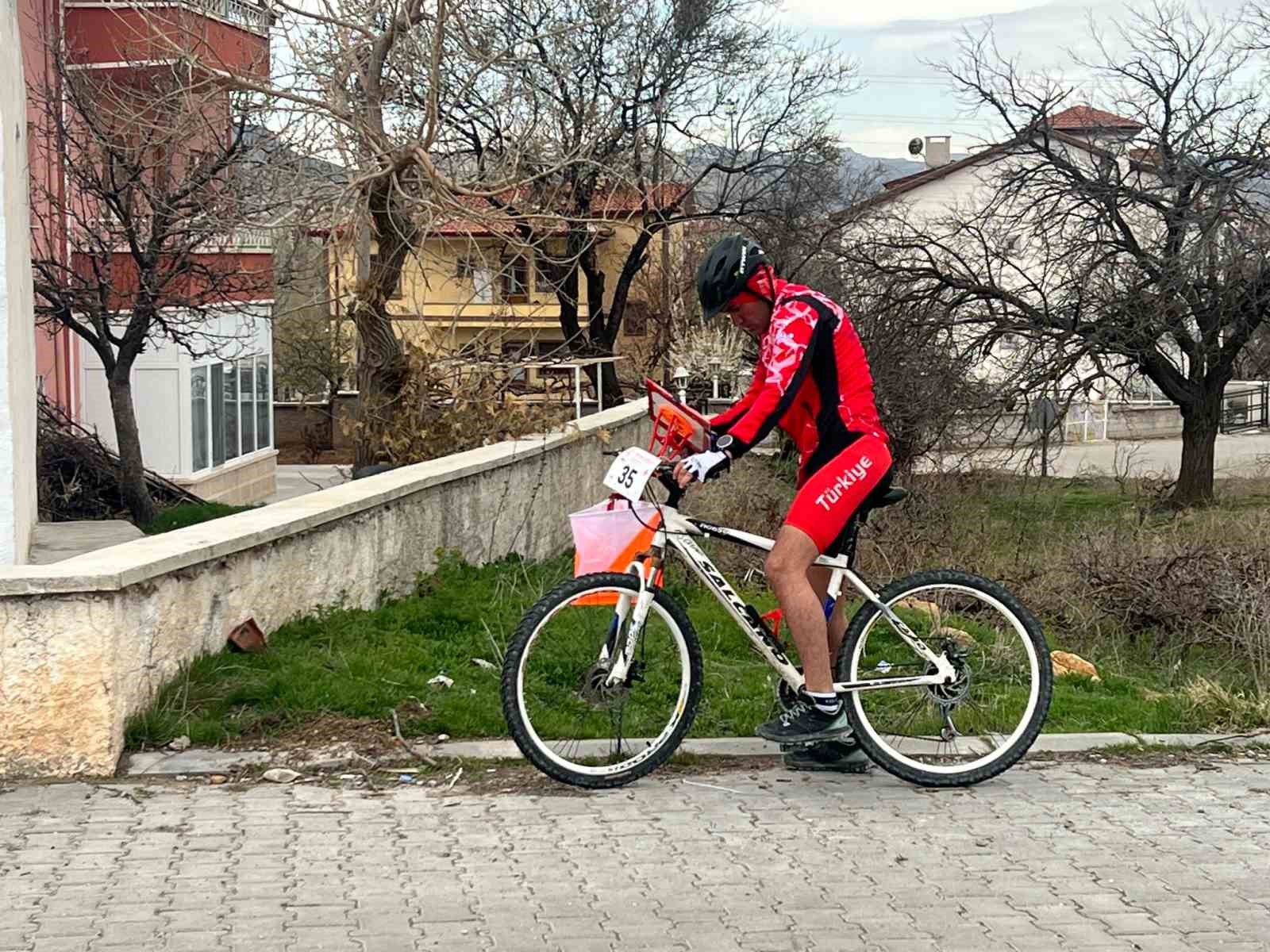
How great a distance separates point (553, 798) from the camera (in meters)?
5.60

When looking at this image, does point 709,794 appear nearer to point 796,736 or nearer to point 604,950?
point 796,736

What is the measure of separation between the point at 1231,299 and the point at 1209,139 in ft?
8.41

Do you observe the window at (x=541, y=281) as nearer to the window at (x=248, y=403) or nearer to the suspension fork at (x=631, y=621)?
the suspension fork at (x=631, y=621)

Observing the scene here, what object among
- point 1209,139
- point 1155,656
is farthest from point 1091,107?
point 1155,656

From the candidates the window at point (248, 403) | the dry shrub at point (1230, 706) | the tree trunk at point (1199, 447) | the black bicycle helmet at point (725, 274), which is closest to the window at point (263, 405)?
the window at point (248, 403)

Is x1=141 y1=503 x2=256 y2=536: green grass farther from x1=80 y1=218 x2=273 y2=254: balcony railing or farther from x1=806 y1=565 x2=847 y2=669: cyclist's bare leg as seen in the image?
x1=806 y1=565 x2=847 y2=669: cyclist's bare leg

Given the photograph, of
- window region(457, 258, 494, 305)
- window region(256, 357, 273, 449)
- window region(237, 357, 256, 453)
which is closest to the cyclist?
window region(457, 258, 494, 305)

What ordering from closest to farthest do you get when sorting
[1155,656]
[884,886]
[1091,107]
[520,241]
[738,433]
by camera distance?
[884,886] < [738,433] < [1155,656] < [520,241] < [1091,107]

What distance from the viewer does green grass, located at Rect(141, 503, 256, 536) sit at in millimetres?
20223

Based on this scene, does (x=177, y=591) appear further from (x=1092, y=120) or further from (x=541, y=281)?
(x=1092, y=120)

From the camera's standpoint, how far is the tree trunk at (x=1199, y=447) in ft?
94.2

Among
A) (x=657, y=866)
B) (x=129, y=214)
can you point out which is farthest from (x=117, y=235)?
(x=657, y=866)

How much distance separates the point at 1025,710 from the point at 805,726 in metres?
0.84

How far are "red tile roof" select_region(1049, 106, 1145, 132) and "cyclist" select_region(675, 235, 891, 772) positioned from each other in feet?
73.3
